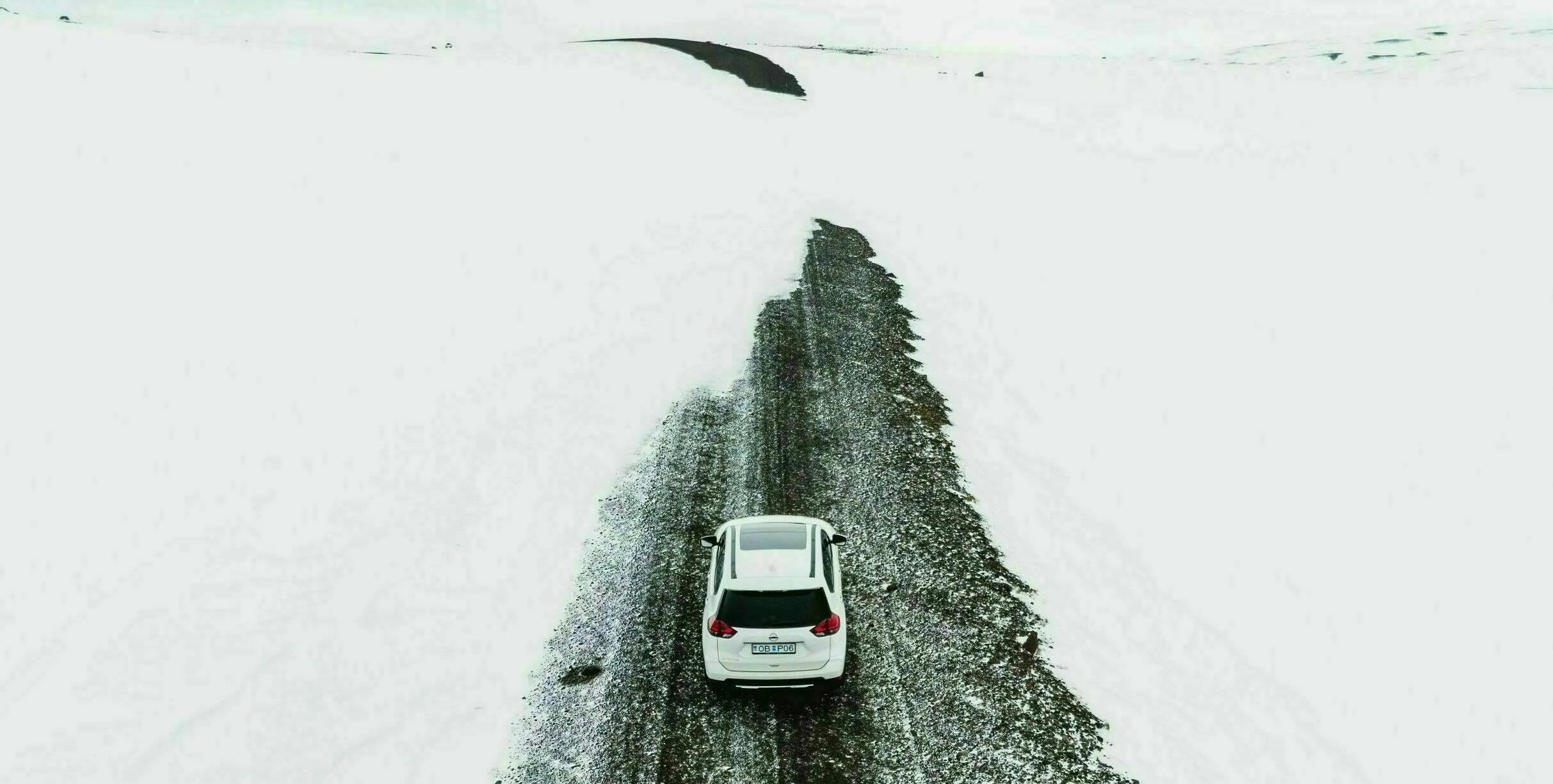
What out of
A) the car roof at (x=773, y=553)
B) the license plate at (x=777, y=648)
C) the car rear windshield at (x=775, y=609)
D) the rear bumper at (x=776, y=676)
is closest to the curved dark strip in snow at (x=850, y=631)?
the rear bumper at (x=776, y=676)

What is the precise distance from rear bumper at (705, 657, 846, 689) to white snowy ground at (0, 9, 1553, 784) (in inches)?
102

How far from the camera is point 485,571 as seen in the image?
43.1ft

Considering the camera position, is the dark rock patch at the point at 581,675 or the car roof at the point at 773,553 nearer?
the car roof at the point at 773,553

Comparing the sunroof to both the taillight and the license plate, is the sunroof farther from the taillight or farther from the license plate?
the license plate

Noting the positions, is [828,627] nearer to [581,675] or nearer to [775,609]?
[775,609]

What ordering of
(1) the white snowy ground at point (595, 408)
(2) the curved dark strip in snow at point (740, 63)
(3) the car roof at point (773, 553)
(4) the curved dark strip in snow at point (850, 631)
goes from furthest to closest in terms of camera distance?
(2) the curved dark strip in snow at point (740, 63) → (1) the white snowy ground at point (595, 408) → (3) the car roof at point (773, 553) → (4) the curved dark strip in snow at point (850, 631)

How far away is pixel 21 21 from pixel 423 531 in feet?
113

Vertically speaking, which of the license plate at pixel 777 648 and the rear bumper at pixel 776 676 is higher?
the license plate at pixel 777 648

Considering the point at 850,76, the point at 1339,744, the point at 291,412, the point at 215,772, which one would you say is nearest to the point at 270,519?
the point at 291,412

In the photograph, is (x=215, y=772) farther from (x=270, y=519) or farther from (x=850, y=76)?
(x=850, y=76)

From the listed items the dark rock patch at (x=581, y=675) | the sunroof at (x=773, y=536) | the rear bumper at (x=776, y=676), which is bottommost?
the dark rock patch at (x=581, y=675)

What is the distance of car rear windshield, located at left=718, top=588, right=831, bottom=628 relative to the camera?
33.2 ft

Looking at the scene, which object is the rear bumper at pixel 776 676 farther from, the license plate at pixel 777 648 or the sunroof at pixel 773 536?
the sunroof at pixel 773 536

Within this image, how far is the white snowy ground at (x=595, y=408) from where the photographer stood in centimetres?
1088
